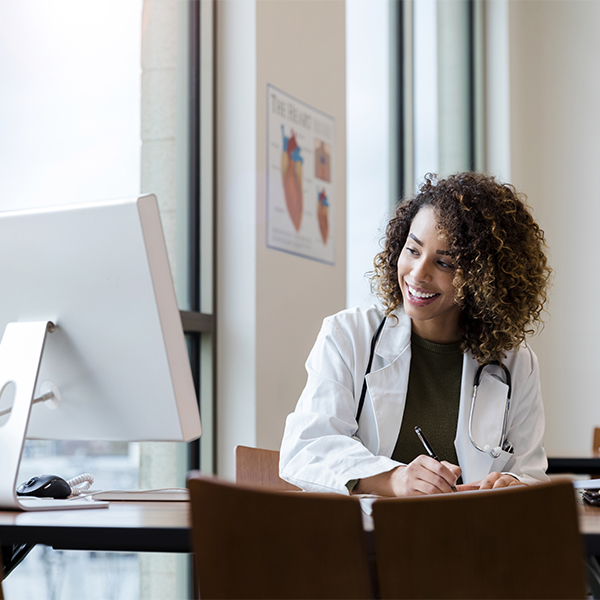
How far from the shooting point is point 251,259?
260 cm

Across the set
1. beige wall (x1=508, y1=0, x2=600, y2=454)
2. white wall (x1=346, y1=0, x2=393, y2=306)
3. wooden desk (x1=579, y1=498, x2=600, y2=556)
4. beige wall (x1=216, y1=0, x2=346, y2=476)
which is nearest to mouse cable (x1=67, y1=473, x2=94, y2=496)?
wooden desk (x1=579, y1=498, x2=600, y2=556)

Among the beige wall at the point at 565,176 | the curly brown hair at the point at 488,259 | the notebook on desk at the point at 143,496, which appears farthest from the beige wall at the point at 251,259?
the beige wall at the point at 565,176

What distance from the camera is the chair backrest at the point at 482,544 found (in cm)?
70

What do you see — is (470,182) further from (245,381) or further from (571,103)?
(571,103)

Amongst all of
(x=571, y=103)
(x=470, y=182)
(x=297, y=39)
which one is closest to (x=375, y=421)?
(x=470, y=182)

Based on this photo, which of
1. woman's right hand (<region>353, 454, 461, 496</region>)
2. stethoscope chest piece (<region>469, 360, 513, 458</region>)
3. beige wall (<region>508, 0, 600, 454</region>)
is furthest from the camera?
beige wall (<region>508, 0, 600, 454</region>)

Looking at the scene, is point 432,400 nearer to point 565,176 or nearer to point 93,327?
point 93,327

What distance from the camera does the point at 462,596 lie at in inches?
27.6

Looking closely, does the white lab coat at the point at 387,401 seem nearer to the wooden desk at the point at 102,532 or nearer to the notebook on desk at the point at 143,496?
the notebook on desk at the point at 143,496

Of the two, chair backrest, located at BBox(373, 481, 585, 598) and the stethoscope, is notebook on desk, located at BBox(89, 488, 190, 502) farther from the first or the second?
chair backrest, located at BBox(373, 481, 585, 598)

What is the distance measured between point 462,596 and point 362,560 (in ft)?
0.30

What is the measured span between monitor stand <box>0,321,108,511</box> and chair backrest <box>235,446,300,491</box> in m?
0.51

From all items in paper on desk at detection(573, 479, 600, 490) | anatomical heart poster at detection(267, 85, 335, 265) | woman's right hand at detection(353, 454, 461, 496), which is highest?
anatomical heart poster at detection(267, 85, 335, 265)

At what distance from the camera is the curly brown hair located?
1642 mm
